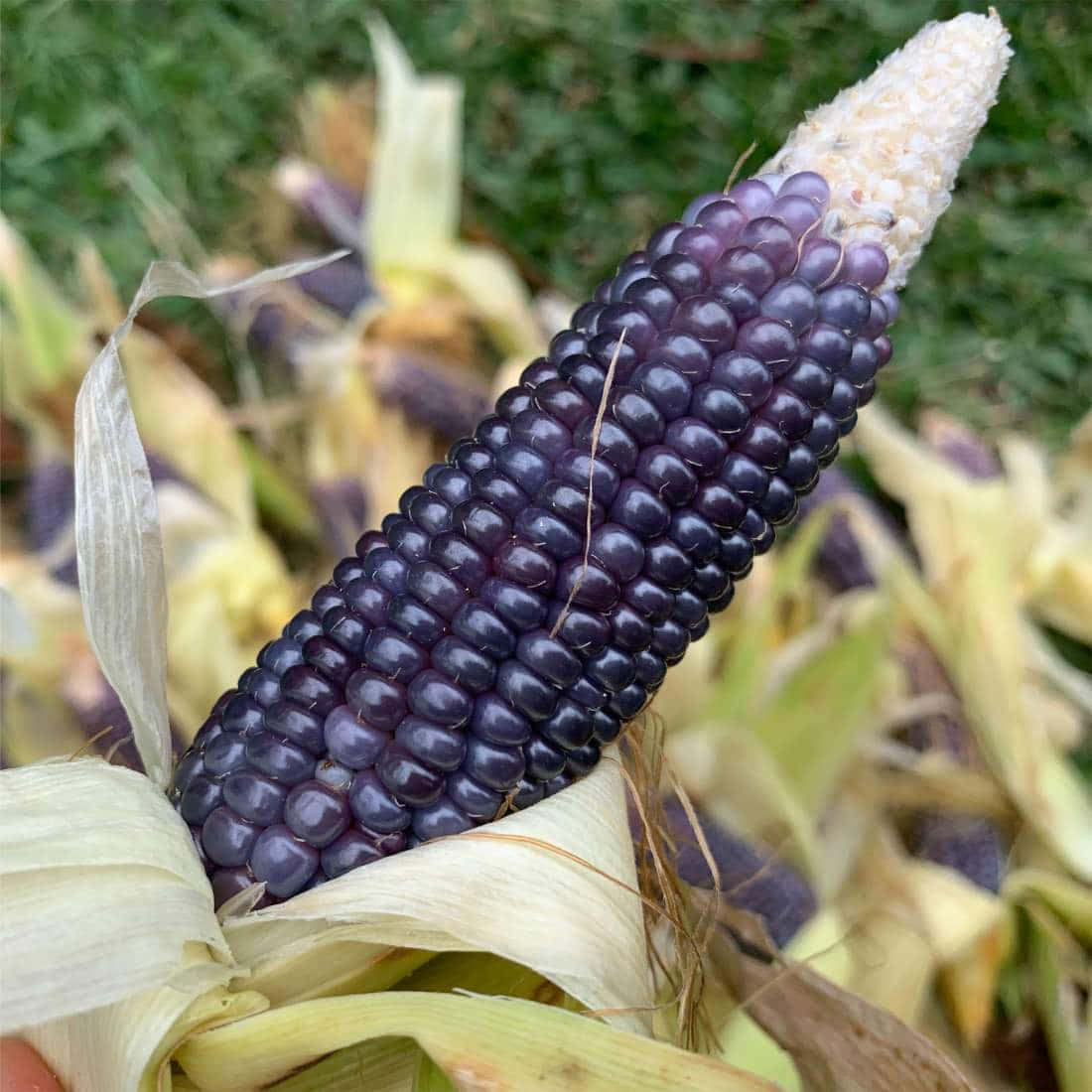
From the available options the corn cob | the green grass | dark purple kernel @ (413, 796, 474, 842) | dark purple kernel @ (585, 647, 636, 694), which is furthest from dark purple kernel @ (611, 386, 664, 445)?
the green grass

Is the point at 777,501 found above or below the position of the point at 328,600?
above

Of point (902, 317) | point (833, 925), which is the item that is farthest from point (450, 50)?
point (833, 925)

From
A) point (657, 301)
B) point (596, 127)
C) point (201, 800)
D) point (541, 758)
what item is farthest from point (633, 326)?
point (596, 127)

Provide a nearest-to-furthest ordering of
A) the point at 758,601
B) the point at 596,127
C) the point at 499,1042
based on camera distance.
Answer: the point at 499,1042 → the point at 758,601 → the point at 596,127

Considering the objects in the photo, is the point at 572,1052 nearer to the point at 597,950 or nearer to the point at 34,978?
the point at 597,950

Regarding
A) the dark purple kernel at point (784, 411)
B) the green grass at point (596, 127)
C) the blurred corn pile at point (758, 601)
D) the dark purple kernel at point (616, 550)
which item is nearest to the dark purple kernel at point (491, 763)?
the dark purple kernel at point (616, 550)

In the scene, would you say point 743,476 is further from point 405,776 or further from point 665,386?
point 405,776

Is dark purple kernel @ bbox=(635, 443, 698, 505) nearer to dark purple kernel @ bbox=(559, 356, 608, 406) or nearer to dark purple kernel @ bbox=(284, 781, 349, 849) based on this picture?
dark purple kernel @ bbox=(559, 356, 608, 406)

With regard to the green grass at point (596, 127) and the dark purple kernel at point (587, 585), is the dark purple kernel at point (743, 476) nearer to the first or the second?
the dark purple kernel at point (587, 585)
